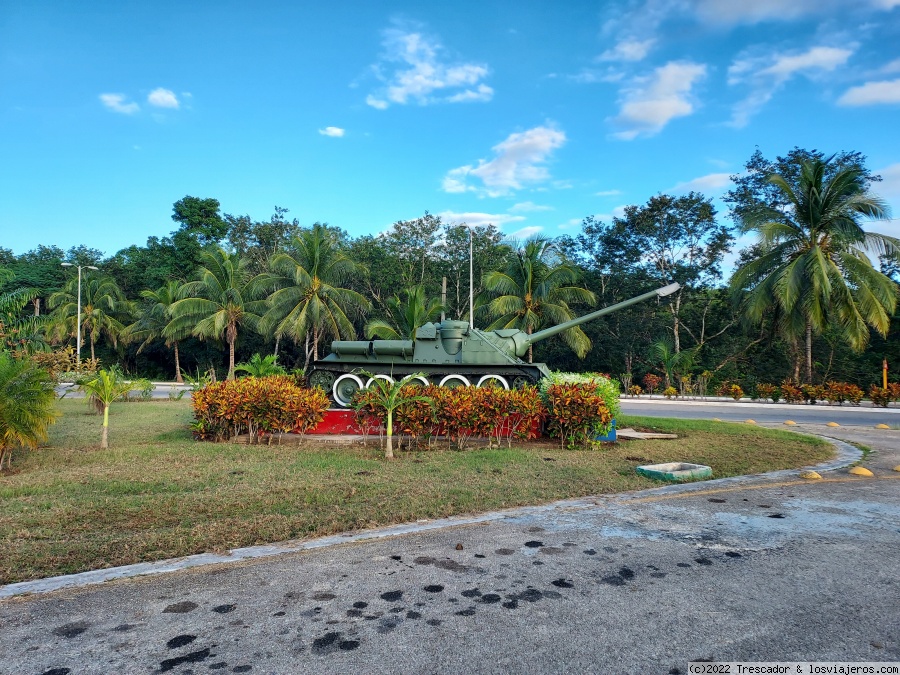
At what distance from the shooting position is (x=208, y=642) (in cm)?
265

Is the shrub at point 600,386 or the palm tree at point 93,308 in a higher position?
the palm tree at point 93,308

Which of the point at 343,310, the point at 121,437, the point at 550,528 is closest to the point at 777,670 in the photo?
the point at 550,528

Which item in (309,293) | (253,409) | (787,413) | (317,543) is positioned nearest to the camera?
(317,543)

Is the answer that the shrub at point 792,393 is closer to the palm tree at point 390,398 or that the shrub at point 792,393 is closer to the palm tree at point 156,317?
the palm tree at point 390,398

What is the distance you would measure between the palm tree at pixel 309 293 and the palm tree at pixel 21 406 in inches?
673

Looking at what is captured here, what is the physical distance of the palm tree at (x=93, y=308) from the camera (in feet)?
107

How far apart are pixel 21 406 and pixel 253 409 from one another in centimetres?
281

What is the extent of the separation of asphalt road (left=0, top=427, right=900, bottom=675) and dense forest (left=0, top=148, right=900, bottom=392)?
11.3m

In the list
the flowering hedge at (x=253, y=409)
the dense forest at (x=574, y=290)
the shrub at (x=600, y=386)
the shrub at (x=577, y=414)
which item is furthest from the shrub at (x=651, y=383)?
the flowering hedge at (x=253, y=409)

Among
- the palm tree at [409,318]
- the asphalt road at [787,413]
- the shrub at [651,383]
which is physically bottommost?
the asphalt road at [787,413]

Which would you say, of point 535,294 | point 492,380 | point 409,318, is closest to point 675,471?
point 492,380

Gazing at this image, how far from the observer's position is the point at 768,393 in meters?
20.7

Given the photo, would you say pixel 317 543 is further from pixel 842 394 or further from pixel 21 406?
pixel 842 394

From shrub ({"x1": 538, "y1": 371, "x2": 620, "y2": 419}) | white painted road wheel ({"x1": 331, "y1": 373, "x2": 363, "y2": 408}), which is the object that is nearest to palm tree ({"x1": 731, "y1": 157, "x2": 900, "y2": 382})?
shrub ({"x1": 538, "y1": 371, "x2": 620, "y2": 419})
